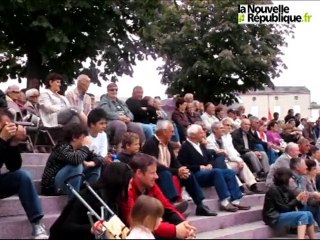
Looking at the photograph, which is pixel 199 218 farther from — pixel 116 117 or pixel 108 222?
pixel 108 222

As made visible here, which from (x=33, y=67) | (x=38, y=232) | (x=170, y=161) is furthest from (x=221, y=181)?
(x=33, y=67)

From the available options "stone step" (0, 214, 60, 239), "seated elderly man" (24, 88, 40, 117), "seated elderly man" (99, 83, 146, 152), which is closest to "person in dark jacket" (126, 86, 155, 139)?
"seated elderly man" (99, 83, 146, 152)

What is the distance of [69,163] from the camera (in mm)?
6137

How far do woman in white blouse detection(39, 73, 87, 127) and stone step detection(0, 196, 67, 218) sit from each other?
1759 mm

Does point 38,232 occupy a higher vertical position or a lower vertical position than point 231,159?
lower

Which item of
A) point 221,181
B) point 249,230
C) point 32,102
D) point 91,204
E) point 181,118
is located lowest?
point 249,230

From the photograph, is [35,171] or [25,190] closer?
[25,190]

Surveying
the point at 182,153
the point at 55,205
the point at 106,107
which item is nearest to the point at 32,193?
the point at 55,205

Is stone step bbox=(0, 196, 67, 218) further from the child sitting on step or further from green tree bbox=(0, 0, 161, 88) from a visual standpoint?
green tree bbox=(0, 0, 161, 88)

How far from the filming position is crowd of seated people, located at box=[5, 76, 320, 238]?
17.7 feet

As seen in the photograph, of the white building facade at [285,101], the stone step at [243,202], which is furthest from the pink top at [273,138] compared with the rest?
the white building facade at [285,101]

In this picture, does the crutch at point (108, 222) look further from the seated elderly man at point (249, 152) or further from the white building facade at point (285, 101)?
the white building facade at point (285, 101)

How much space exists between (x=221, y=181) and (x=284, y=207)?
3.18 ft

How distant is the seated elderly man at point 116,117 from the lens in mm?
8828
